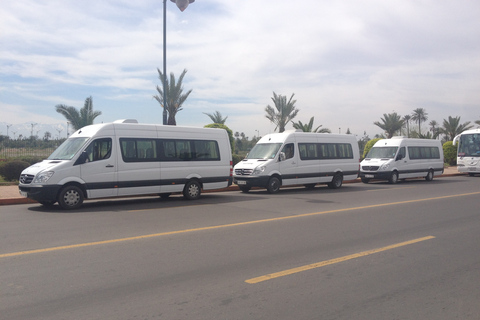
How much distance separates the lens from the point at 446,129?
47.3 meters

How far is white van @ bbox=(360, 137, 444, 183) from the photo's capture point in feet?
72.9

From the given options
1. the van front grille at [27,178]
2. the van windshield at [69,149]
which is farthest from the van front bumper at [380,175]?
the van front grille at [27,178]

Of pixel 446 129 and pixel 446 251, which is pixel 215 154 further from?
pixel 446 129

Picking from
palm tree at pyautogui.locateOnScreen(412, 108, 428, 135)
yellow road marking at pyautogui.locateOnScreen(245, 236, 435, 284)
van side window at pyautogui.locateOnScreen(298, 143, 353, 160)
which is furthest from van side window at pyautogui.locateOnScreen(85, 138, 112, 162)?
palm tree at pyautogui.locateOnScreen(412, 108, 428, 135)

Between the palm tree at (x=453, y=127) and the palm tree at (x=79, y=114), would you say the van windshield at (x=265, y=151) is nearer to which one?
the palm tree at (x=79, y=114)

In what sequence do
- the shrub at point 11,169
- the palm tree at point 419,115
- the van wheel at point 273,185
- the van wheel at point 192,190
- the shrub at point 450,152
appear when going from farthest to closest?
the palm tree at point 419,115, the shrub at point 450,152, the shrub at point 11,169, the van wheel at point 273,185, the van wheel at point 192,190

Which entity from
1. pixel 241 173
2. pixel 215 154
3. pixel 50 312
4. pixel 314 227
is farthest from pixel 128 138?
pixel 50 312

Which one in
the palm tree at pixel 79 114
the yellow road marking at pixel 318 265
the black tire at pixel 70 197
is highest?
the palm tree at pixel 79 114

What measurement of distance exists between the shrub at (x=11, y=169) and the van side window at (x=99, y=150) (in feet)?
28.1

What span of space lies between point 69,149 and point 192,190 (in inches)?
159

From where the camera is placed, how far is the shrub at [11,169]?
60.9ft

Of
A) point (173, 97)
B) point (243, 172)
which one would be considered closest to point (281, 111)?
point (173, 97)

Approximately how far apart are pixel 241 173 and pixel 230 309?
40.3 feet

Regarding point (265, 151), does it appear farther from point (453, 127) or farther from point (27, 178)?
point (453, 127)
